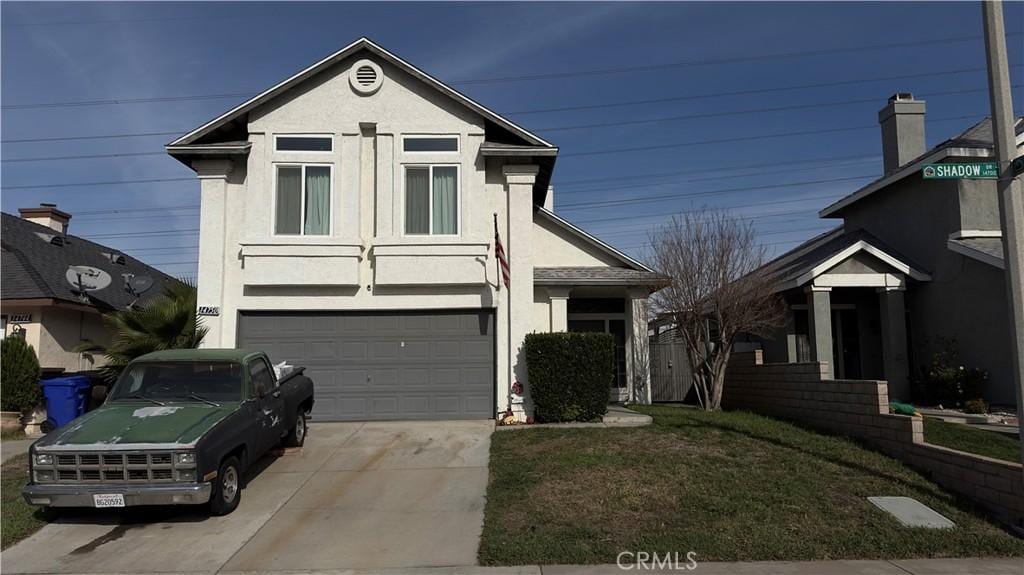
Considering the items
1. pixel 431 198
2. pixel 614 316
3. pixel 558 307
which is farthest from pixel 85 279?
pixel 614 316

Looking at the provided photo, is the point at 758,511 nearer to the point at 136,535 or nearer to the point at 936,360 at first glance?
the point at 136,535

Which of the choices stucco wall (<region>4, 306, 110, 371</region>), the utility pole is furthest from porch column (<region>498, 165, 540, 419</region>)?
stucco wall (<region>4, 306, 110, 371</region>)

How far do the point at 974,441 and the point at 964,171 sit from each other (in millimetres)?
4708

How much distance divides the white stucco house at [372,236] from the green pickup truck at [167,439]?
3.90 metres

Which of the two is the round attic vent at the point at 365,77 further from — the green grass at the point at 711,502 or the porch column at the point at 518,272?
the green grass at the point at 711,502

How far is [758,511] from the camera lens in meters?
7.23

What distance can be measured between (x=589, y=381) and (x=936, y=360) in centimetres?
842

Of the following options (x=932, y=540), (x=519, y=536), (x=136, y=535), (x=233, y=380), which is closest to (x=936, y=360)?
(x=932, y=540)

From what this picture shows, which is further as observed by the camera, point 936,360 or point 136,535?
point 936,360

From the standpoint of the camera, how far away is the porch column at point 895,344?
15539mm

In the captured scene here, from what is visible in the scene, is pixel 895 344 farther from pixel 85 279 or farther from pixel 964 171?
pixel 85 279

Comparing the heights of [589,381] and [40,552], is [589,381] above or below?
above

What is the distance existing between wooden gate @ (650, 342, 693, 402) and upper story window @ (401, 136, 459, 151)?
297 inches

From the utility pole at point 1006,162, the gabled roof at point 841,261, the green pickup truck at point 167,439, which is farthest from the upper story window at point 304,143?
the utility pole at point 1006,162
